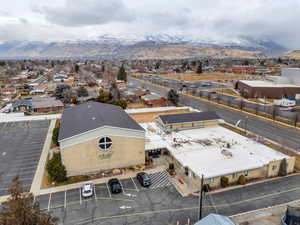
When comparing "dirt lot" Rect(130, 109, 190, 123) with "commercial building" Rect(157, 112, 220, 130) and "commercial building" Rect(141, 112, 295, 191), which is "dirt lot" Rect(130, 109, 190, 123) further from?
"commercial building" Rect(141, 112, 295, 191)

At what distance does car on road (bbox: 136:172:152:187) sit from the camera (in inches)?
1048

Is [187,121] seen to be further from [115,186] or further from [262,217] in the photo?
[262,217]

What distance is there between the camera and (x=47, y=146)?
3903 cm

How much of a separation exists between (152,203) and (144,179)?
12.2ft

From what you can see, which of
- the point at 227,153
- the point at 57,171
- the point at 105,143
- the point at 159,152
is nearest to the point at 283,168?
the point at 227,153

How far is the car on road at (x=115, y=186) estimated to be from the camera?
25353mm

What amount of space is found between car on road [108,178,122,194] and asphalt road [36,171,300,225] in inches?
23.3

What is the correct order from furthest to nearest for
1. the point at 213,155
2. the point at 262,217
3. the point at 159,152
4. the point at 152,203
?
the point at 159,152
the point at 213,155
the point at 152,203
the point at 262,217

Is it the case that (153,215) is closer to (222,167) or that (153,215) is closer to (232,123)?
(222,167)

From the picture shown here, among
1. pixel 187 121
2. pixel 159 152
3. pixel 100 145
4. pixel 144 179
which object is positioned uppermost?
pixel 187 121

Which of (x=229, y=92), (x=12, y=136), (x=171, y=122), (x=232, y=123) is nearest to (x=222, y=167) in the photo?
(x=171, y=122)

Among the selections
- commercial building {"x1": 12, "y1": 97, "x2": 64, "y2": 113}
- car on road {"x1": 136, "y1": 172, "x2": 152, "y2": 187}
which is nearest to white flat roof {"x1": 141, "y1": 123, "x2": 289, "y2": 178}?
car on road {"x1": 136, "y1": 172, "x2": 152, "y2": 187}

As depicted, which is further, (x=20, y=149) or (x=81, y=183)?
(x=20, y=149)

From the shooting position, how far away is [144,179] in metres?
26.9
